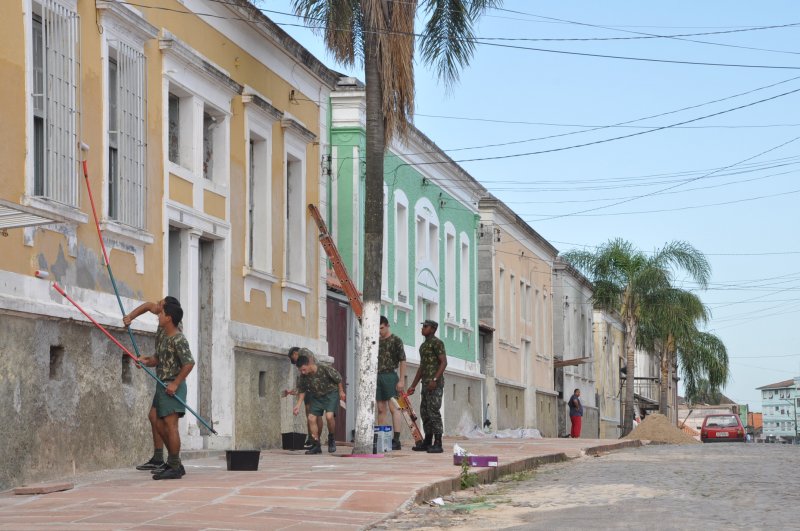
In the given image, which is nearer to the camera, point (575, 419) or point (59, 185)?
point (59, 185)

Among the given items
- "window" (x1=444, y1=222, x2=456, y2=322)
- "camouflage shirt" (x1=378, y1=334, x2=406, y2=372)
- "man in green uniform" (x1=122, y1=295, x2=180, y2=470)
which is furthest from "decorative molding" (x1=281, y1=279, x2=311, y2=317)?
"window" (x1=444, y1=222, x2=456, y2=322)

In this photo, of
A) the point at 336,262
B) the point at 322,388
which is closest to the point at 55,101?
the point at 322,388

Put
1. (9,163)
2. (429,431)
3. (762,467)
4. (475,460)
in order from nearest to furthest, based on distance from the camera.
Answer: (9,163), (475,460), (762,467), (429,431)

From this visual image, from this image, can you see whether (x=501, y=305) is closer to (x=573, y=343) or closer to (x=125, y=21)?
(x=573, y=343)

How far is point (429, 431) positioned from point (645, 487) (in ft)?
19.0

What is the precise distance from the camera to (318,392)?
18438 millimetres

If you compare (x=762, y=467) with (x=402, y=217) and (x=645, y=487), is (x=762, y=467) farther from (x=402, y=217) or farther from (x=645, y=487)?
(x=402, y=217)

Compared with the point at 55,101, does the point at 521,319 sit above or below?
below

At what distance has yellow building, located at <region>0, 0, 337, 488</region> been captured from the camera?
12438 mm

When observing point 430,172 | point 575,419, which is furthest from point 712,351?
point 430,172

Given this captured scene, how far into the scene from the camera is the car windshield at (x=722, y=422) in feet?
163

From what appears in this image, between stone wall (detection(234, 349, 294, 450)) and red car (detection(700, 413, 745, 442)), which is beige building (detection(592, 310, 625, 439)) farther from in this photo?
stone wall (detection(234, 349, 294, 450))

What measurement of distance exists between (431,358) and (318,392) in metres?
1.67

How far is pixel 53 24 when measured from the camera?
523 inches
